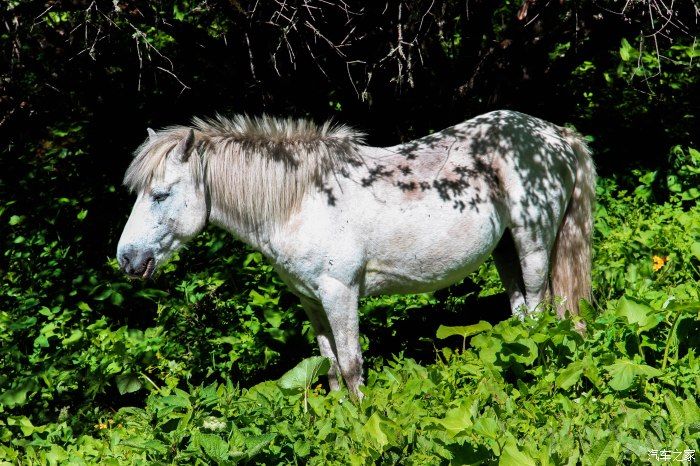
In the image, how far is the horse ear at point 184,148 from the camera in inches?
165

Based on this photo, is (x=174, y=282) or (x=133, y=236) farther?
(x=174, y=282)

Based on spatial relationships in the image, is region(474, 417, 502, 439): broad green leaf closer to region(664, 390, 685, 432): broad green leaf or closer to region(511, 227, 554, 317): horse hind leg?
region(664, 390, 685, 432): broad green leaf

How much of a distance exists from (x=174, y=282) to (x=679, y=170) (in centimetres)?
442

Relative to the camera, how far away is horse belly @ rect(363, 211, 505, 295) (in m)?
4.42

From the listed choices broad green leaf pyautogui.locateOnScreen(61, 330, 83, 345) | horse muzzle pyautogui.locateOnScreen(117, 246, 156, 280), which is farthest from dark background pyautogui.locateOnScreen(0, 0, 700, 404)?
horse muzzle pyautogui.locateOnScreen(117, 246, 156, 280)

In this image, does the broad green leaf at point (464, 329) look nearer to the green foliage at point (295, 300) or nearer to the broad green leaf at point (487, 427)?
the green foliage at point (295, 300)

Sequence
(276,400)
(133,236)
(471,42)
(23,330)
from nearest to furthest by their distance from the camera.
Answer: (276,400)
(133,236)
(23,330)
(471,42)

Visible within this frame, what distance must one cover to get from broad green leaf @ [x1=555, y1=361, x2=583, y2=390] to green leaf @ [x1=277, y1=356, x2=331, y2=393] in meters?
1.16

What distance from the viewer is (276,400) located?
3875 millimetres

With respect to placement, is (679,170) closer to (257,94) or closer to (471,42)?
(471,42)

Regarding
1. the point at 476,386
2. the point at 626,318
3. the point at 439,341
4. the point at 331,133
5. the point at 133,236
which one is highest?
the point at 331,133

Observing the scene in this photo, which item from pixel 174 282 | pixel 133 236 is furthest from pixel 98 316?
pixel 133 236

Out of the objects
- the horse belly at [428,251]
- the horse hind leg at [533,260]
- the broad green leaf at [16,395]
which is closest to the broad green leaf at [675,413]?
the horse hind leg at [533,260]

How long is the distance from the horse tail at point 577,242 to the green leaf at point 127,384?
2621mm
